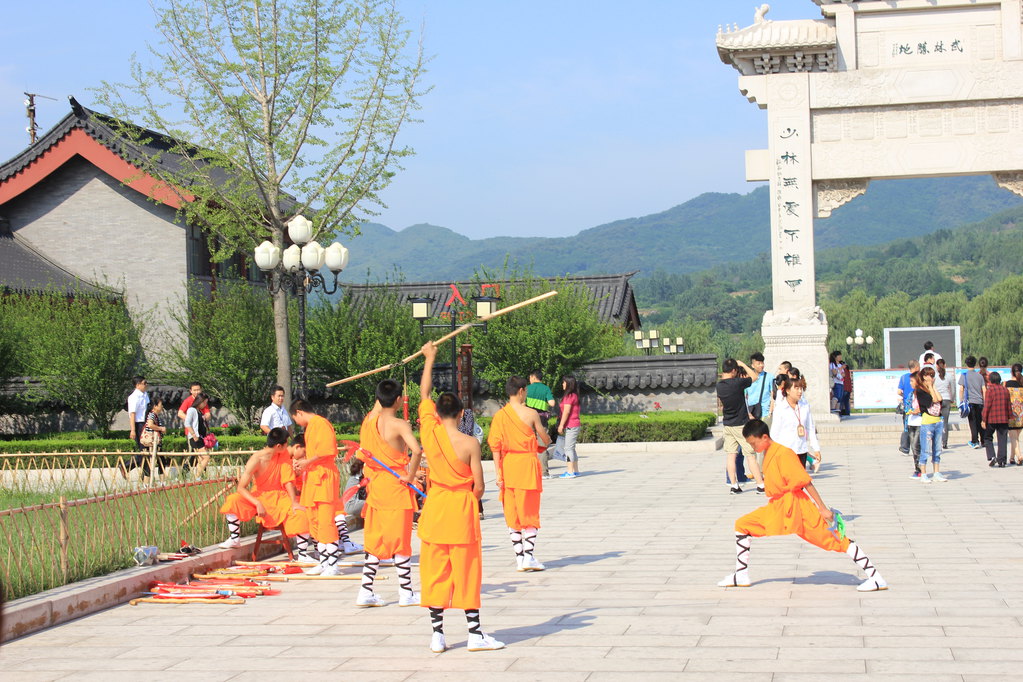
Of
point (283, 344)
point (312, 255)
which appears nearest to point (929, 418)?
point (312, 255)

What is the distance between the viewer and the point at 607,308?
43.2 metres

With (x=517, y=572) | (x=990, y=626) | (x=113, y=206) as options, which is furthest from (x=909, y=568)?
(x=113, y=206)

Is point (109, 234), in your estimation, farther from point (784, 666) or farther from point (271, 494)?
point (784, 666)

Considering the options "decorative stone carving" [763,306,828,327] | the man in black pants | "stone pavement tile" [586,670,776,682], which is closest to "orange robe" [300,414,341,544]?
"stone pavement tile" [586,670,776,682]

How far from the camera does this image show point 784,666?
6051mm

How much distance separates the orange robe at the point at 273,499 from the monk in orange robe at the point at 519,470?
180cm

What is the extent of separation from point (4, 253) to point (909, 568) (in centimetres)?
2496

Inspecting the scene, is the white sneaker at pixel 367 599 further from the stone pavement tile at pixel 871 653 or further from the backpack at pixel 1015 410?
the backpack at pixel 1015 410

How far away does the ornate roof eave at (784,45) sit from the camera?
81.8ft

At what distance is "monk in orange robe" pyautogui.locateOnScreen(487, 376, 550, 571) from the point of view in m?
9.52

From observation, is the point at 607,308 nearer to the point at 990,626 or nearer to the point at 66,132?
the point at 66,132

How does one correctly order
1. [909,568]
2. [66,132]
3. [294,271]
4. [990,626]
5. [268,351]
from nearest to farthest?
[990,626] < [909,568] < [294,271] < [268,351] < [66,132]

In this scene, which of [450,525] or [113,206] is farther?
[113,206]

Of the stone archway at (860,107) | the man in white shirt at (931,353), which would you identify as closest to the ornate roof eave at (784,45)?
the stone archway at (860,107)
